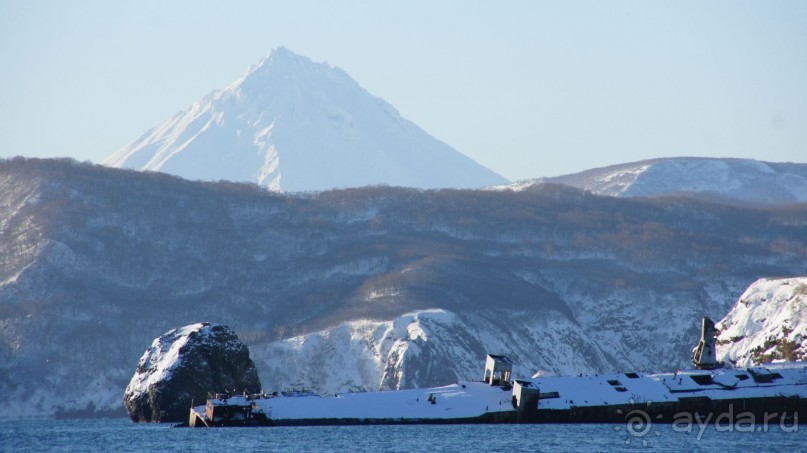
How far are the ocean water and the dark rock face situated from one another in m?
14.5

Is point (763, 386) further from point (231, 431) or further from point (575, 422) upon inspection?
point (231, 431)

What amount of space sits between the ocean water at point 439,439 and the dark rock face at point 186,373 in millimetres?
14512

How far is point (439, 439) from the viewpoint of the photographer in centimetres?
13588

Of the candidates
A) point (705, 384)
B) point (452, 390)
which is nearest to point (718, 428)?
point (705, 384)

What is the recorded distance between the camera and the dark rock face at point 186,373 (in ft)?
574

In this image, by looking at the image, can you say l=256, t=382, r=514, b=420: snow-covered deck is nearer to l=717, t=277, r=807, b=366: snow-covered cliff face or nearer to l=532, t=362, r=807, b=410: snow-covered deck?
l=532, t=362, r=807, b=410: snow-covered deck

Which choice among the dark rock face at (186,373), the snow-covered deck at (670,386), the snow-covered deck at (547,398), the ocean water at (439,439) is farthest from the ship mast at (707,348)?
the dark rock face at (186,373)

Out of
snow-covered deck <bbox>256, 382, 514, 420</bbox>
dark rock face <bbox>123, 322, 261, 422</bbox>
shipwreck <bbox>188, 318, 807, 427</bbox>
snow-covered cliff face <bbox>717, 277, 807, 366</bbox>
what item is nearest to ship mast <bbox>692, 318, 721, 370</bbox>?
shipwreck <bbox>188, 318, 807, 427</bbox>

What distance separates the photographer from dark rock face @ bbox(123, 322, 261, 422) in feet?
574

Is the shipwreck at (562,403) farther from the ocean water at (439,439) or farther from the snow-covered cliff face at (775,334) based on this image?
the snow-covered cliff face at (775,334)

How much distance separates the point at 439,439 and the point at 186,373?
48.6 m

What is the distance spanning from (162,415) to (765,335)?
7652cm

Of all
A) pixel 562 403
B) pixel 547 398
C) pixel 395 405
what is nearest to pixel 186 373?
pixel 395 405

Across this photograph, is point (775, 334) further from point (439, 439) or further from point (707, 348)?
point (439, 439)
